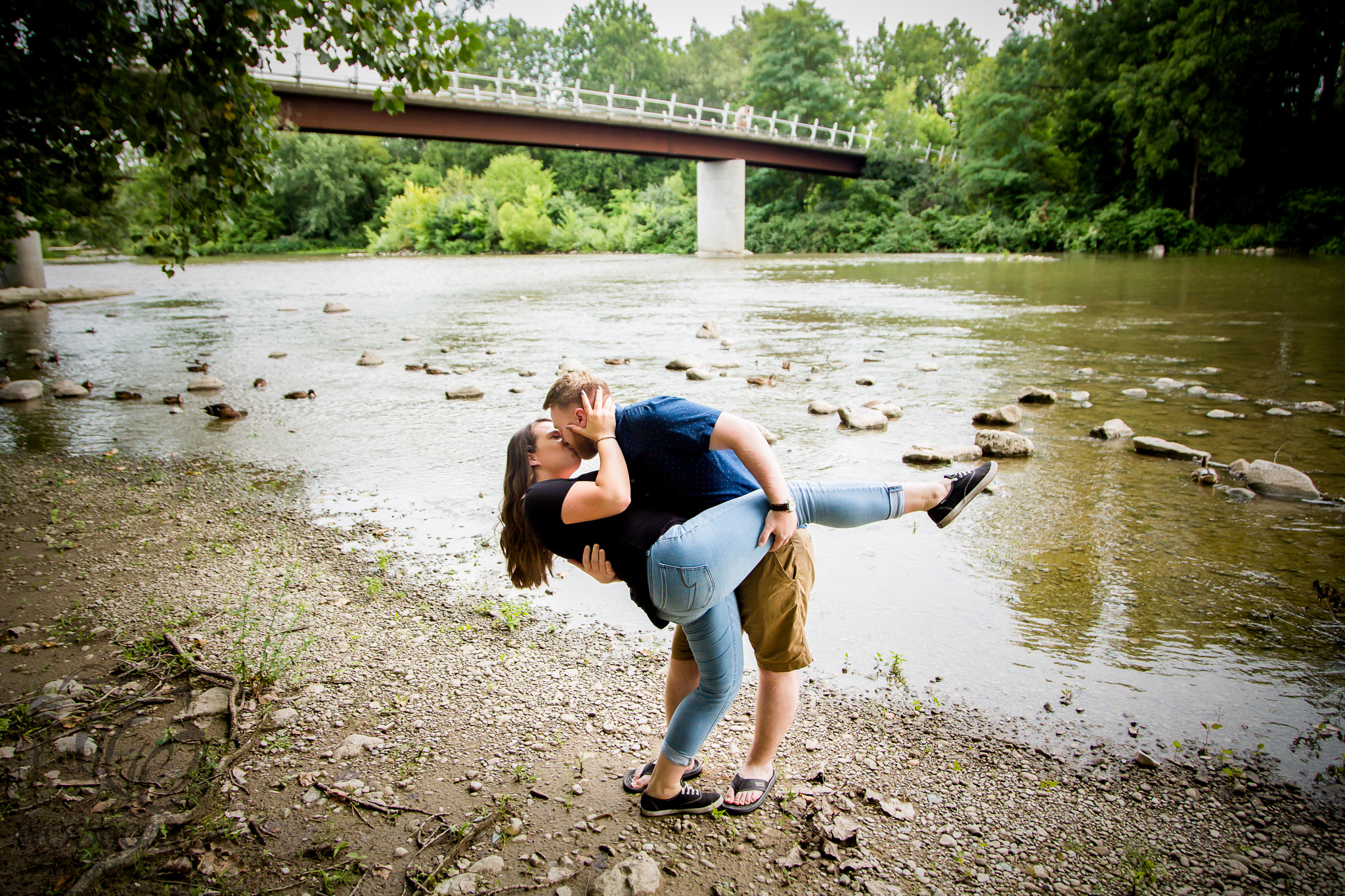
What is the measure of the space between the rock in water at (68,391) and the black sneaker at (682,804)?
31.9 ft

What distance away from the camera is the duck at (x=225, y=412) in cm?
814

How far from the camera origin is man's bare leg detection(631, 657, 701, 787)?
279cm

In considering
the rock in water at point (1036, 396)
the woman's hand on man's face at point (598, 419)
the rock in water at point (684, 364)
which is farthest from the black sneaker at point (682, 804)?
the rock in water at point (684, 364)

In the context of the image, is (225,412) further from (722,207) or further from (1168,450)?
(722,207)

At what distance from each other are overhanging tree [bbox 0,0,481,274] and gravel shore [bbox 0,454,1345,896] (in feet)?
8.83

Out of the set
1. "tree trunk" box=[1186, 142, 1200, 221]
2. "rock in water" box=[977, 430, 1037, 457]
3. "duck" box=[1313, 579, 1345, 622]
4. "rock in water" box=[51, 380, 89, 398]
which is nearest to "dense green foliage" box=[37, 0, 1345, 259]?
"tree trunk" box=[1186, 142, 1200, 221]

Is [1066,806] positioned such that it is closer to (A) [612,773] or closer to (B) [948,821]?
(B) [948,821]

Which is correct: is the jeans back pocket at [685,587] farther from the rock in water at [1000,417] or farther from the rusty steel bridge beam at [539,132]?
the rusty steel bridge beam at [539,132]

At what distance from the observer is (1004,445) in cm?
617

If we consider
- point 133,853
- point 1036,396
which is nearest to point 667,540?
point 133,853

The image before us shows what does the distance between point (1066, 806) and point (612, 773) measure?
1.43 meters

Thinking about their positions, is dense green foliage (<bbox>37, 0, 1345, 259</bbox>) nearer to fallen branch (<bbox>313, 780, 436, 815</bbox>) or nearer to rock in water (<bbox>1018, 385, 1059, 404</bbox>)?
fallen branch (<bbox>313, 780, 436, 815</bbox>)

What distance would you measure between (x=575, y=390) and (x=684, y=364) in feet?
25.0

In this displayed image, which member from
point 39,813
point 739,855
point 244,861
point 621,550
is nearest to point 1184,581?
point 739,855
